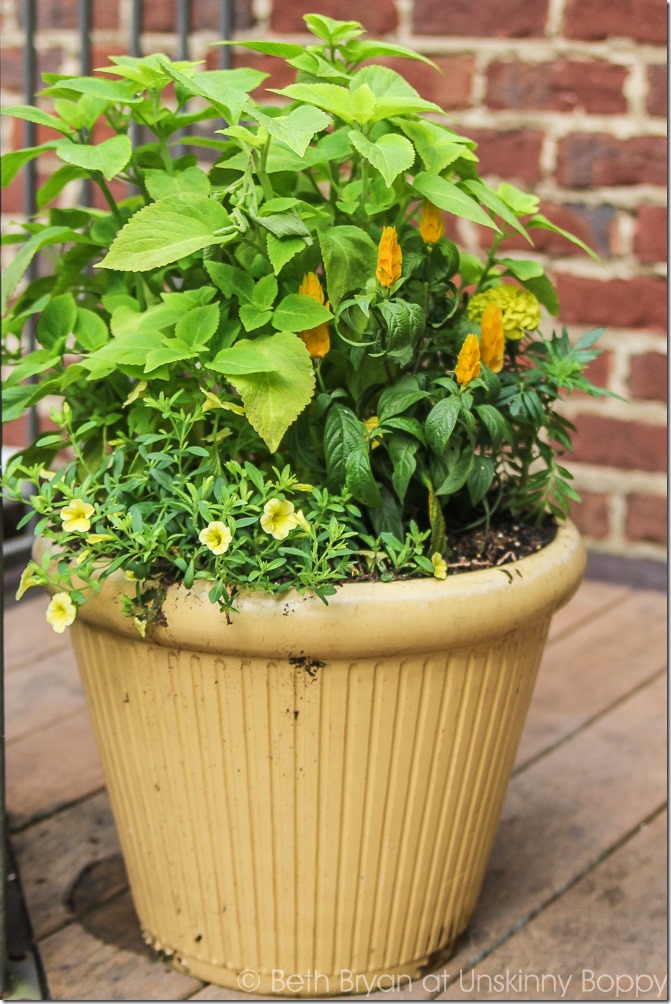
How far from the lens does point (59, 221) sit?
3.72 ft

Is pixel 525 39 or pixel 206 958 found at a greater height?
pixel 525 39

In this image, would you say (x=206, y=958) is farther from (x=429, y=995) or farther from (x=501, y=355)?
(x=501, y=355)

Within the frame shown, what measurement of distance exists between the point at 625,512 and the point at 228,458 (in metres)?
1.16

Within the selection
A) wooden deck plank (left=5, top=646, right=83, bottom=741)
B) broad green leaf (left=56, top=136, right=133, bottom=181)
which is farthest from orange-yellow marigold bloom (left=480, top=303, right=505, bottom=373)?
wooden deck plank (left=5, top=646, right=83, bottom=741)

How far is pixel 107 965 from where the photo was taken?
1149 mm

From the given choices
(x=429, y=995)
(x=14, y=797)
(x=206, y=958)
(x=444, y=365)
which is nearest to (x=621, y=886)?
(x=429, y=995)

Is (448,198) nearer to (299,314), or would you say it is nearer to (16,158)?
(299,314)

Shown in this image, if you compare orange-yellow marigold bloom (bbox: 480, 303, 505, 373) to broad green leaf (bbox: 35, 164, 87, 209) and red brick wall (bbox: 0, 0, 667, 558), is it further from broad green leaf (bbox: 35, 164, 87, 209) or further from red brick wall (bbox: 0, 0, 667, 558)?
red brick wall (bbox: 0, 0, 667, 558)

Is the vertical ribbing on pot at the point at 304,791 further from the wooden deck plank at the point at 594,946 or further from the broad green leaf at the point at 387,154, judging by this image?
the broad green leaf at the point at 387,154

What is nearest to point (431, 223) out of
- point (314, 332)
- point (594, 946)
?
point (314, 332)

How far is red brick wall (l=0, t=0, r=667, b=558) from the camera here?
1911 millimetres

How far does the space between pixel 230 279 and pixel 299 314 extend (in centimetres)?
7

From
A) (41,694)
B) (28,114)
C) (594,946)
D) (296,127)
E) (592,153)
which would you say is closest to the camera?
(296,127)

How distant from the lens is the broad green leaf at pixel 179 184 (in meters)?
1.01
